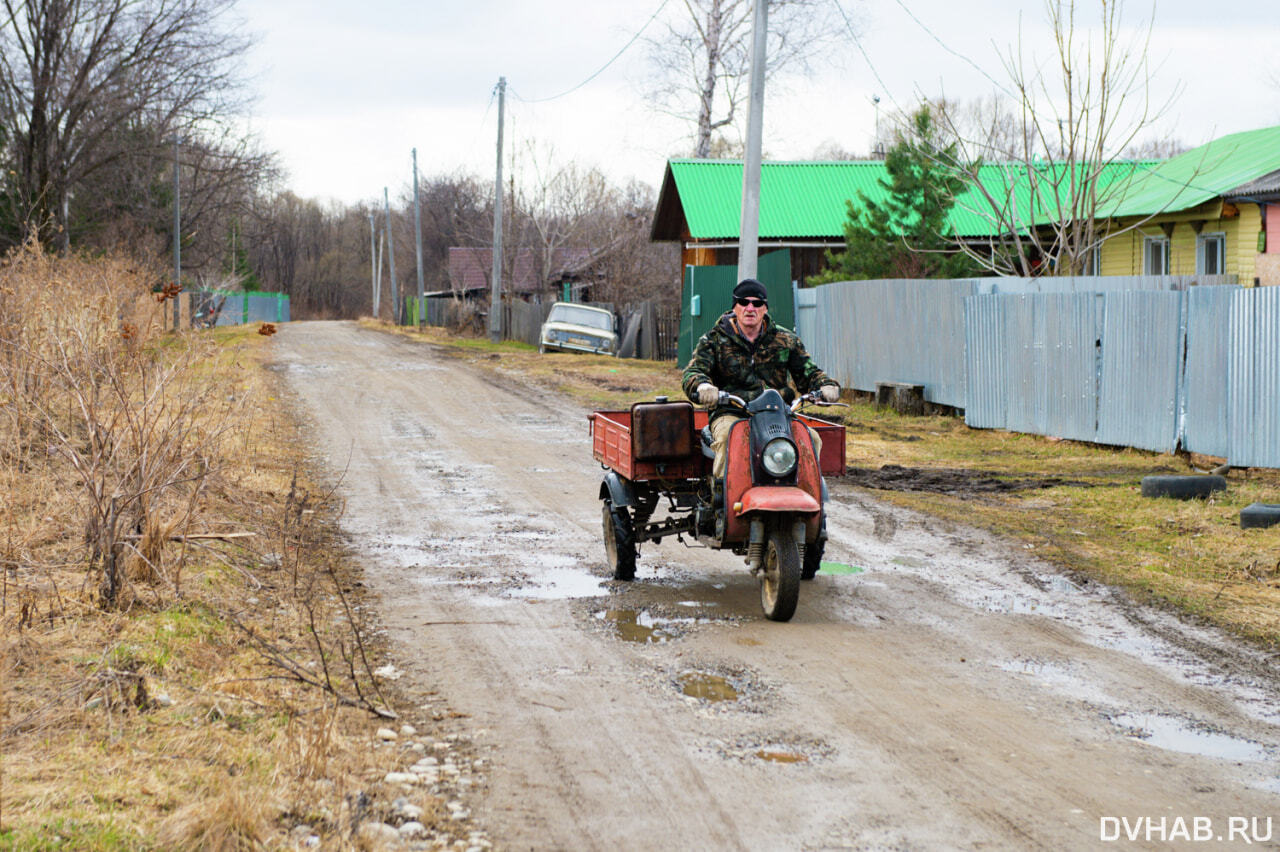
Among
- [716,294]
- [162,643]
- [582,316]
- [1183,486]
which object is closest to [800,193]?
[582,316]

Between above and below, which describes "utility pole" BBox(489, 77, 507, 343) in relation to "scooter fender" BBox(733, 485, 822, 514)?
above

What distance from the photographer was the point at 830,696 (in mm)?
5387

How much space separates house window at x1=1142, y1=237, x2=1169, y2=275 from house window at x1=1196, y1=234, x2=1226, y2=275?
1.27 metres

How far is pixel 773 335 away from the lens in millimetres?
7395

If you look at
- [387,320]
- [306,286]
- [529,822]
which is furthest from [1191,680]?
[306,286]

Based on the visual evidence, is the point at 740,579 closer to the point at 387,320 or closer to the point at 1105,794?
the point at 1105,794

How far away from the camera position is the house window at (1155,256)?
23.5 m

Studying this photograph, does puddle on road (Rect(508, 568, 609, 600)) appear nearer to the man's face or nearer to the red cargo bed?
the red cargo bed

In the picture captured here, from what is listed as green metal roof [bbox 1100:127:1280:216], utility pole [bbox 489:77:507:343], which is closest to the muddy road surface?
green metal roof [bbox 1100:127:1280:216]

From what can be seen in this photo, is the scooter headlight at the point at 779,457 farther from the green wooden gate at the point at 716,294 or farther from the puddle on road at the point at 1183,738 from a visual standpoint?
the green wooden gate at the point at 716,294

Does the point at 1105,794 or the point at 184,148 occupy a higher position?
the point at 184,148

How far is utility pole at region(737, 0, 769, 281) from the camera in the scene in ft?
56.4

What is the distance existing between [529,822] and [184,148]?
40085 mm
